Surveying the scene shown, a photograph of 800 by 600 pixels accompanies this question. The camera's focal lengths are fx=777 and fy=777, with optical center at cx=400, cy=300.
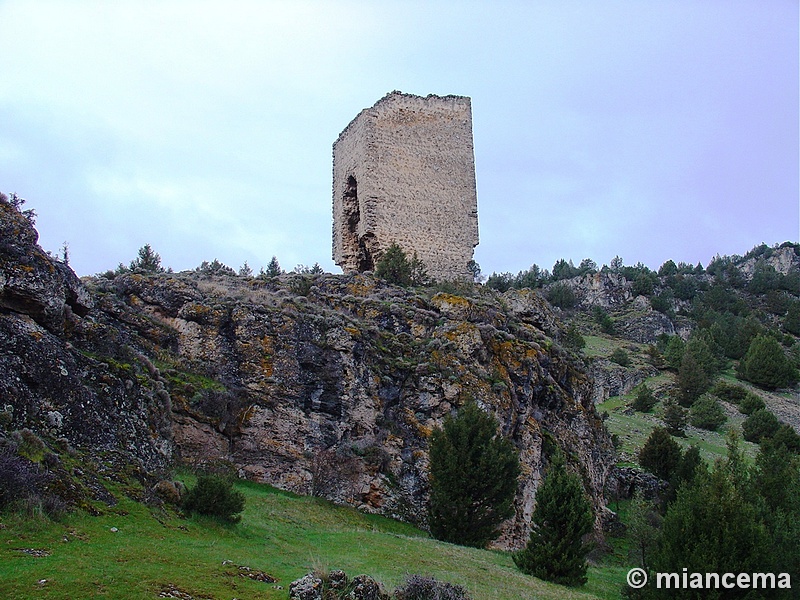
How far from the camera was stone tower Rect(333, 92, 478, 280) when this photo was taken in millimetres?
31078

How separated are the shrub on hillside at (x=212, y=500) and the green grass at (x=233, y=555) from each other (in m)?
0.27

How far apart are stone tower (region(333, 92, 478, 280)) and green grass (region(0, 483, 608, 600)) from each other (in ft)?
46.6

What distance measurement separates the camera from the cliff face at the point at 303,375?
15578mm

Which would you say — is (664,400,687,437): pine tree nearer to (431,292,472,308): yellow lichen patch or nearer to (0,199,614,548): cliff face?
(0,199,614,548): cliff face

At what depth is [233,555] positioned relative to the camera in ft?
39.3

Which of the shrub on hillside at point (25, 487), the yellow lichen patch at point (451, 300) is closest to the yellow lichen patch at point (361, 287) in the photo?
the yellow lichen patch at point (451, 300)

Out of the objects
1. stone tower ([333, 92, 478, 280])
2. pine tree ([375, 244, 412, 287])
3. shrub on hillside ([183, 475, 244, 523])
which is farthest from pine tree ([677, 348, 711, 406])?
shrub on hillside ([183, 475, 244, 523])

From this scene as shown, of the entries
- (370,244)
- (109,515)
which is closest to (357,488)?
(109,515)

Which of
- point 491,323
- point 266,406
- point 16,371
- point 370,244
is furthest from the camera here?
point 370,244

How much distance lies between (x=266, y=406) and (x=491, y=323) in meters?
8.78

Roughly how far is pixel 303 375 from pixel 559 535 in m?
7.98

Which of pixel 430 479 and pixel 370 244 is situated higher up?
pixel 370 244

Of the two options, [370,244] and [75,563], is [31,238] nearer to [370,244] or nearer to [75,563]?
[75,563]

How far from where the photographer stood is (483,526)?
19.0 metres
